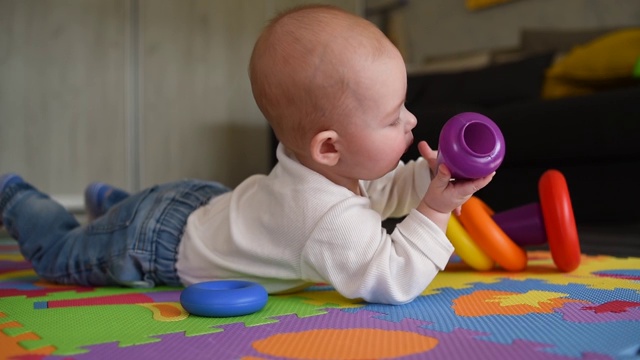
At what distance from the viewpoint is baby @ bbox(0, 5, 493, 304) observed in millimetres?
903

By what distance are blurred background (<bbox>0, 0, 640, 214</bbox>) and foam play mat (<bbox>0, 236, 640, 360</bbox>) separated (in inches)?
80.1

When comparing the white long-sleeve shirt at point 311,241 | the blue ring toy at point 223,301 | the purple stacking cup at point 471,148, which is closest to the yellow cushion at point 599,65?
the white long-sleeve shirt at point 311,241

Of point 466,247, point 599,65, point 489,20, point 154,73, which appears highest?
point 489,20

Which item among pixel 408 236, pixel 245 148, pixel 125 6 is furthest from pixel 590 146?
pixel 125 6

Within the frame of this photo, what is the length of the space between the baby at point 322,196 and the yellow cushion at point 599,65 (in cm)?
166

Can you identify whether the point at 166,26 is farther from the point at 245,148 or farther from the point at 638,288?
the point at 638,288

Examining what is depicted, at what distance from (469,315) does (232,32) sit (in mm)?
3056

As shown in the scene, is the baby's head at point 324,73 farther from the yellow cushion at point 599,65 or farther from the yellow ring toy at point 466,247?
the yellow cushion at point 599,65

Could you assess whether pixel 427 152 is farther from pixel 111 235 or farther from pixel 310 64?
pixel 111 235

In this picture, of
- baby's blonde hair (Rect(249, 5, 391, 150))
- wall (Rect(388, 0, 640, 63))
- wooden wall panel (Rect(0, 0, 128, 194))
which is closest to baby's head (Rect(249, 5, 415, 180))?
baby's blonde hair (Rect(249, 5, 391, 150))

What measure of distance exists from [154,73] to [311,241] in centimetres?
266

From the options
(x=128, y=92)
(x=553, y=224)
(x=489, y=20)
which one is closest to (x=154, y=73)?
(x=128, y=92)

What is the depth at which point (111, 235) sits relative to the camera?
116 cm

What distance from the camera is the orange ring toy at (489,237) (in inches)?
46.5
